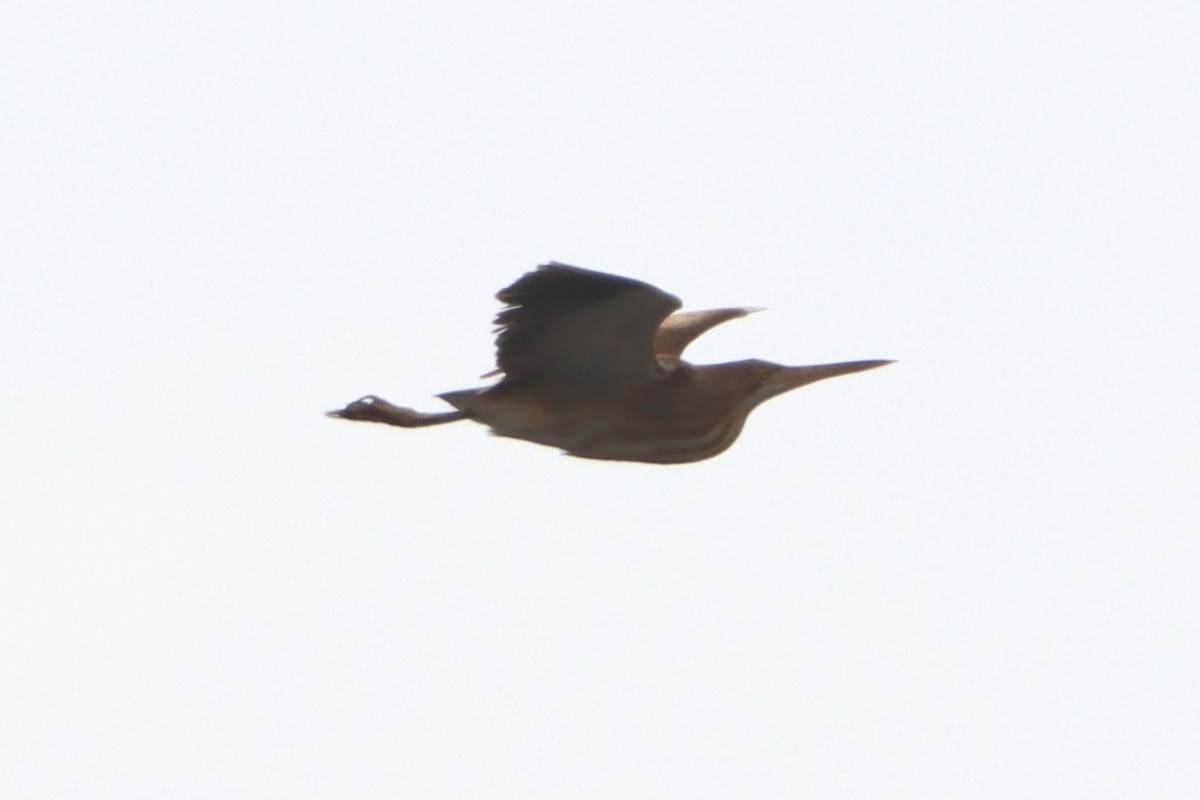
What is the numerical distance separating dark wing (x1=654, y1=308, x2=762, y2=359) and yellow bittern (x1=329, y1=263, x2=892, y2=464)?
0.93m

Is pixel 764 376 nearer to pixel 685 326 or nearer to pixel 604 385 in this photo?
pixel 604 385

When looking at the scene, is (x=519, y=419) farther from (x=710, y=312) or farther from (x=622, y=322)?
(x=710, y=312)

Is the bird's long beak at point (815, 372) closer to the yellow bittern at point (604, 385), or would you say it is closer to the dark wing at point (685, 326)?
the yellow bittern at point (604, 385)

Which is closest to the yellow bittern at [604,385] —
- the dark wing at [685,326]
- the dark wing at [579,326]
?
the dark wing at [579,326]

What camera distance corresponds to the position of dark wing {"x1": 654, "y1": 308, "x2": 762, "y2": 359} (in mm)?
13344

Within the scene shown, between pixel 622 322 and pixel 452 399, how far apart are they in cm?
112

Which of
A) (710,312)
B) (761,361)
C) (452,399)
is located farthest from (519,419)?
(710,312)

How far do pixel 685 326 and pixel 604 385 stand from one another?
1.85 m

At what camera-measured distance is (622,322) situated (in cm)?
1140

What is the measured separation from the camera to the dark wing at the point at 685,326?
43.8 ft

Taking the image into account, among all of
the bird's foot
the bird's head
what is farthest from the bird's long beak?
the bird's foot

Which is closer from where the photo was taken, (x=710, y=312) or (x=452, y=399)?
(x=452, y=399)

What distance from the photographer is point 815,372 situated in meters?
12.5

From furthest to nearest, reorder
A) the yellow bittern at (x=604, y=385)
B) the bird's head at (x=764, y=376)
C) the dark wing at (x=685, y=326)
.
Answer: the dark wing at (x=685, y=326)
the bird's head at (x=764, y=376)
the yellow bittern at (x=604, y=385)
